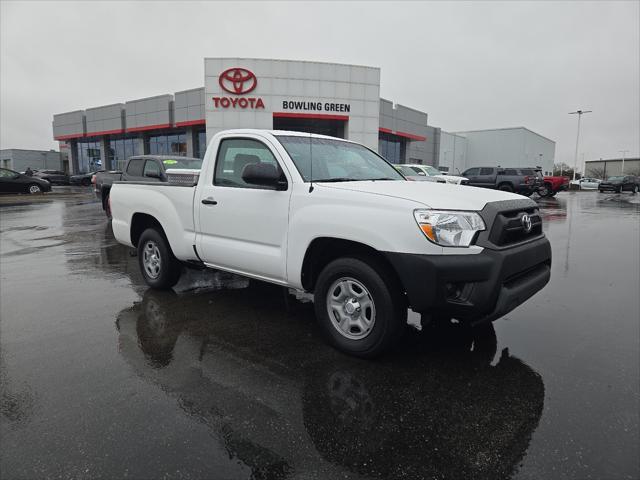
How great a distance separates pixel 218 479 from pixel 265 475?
240 mm

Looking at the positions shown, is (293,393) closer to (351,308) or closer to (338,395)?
(338,395)

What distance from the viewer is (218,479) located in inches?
87.7

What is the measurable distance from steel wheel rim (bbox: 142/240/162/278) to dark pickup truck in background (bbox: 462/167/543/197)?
74.1 feet

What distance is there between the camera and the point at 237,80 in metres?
32.0

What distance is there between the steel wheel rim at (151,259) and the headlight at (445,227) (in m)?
3.72

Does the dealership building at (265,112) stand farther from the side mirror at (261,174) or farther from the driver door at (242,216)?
the side mirror at (261,174)

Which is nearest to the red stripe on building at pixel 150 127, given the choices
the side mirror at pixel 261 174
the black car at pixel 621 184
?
the side mirror at pixel 261 174

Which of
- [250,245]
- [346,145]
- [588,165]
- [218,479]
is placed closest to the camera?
[218,479]

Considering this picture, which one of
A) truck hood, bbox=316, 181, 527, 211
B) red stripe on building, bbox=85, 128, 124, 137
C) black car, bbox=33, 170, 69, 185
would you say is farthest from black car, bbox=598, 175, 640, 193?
black car, bbox=33, 170, 69, 185

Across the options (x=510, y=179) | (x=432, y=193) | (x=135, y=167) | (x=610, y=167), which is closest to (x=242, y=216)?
(x=432, y=193)

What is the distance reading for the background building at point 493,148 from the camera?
57447 millimetres

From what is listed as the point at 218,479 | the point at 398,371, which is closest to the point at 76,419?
the point at 218,479

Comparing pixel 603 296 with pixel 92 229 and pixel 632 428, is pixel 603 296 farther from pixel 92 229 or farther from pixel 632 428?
pixel 92 229

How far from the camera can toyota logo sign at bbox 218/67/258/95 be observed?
31.9 meters
